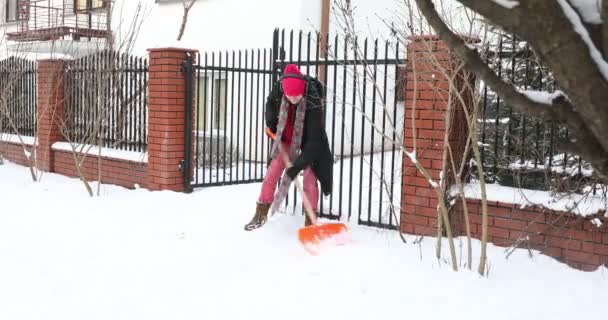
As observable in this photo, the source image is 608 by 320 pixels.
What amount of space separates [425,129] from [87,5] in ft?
47.8

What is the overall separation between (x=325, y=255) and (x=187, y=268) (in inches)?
44.3

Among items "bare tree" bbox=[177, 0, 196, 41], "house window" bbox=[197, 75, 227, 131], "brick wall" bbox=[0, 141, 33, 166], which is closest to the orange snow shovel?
"house window" bbox=[197, 75, 227, 131]

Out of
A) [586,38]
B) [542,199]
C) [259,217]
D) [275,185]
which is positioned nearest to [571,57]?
[586,38]

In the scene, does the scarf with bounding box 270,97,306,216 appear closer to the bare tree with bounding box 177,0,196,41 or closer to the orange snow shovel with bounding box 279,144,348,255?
the orange snow shovel with bounding box 279,144,348,255

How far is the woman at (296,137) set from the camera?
17.4 ft

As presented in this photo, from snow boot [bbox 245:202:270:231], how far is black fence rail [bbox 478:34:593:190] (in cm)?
190

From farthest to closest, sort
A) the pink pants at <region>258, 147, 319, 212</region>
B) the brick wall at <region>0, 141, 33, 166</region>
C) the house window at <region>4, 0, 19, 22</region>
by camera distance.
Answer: the house window at <region>4, 0, 19, 22</region> → the brick wall at <region>0, 141, 33, 166</region> → the pink pants at <region>258, 147, 319, 212</region>

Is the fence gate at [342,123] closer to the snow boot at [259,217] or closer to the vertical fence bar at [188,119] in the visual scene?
the vertical fence bar at [188,119]

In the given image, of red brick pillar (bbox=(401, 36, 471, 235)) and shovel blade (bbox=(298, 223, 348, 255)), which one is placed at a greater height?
red brick pillar (bbox=(401, 36, 471, 235))

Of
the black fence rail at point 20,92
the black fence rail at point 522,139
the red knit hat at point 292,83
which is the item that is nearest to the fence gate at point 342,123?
the red knit hat at point 292,83

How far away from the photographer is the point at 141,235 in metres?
6.07

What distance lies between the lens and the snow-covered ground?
407 centimetres

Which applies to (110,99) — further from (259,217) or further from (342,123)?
(342,123)

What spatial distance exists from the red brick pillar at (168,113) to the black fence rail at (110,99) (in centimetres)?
58
